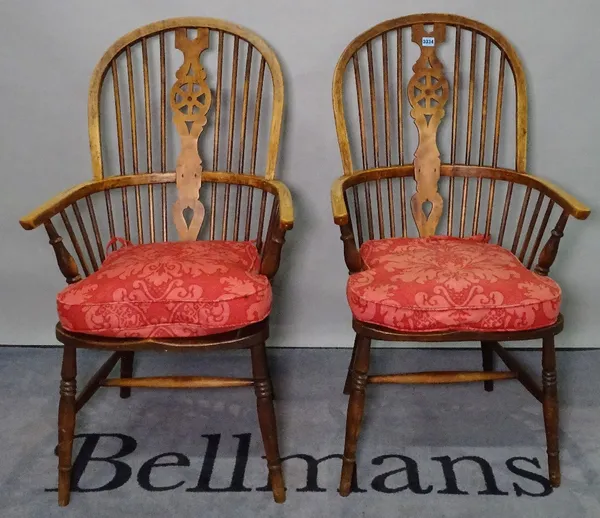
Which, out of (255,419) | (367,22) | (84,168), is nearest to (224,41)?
(367,22)

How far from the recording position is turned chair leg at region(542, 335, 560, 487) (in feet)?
5.19

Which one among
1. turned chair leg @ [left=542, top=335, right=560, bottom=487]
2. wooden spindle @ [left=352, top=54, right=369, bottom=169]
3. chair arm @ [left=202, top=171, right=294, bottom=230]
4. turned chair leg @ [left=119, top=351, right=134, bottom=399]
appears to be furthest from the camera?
turned chair leg @ [left=119, top=351, right=134, bottom=399]

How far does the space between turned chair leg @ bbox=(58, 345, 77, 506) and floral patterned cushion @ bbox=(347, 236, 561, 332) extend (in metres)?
0.66

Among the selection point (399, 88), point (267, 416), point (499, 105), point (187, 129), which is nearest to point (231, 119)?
point (187, 129)

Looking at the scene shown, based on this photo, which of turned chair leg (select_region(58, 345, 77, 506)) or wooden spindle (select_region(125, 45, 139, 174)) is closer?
turned chair leg (select_region(58, 345, 77, 506))

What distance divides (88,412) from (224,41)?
1175 mm

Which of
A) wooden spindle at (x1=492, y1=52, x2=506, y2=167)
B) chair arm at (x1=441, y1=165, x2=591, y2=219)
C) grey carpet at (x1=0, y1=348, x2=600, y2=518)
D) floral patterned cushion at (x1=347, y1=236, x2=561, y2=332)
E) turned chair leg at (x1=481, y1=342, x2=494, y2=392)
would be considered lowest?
grey carpet at (x1=0, y1=348, x2=600, y2=518)

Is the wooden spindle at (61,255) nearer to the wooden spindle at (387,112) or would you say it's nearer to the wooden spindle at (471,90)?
the wooden spindle at (387,112)

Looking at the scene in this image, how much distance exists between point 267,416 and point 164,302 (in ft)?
1.20

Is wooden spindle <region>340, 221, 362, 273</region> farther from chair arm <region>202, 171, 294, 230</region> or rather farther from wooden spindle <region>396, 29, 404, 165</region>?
wooden spindle <region>396, 29, 404, 165</region>

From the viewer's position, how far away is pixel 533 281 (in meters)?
1.54

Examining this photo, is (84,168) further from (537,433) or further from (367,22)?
(537,433)

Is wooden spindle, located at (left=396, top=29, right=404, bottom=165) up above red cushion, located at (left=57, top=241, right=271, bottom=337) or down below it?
above

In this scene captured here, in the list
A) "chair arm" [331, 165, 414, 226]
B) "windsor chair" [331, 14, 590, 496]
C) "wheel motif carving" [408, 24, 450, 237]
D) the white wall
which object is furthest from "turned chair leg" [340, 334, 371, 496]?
the white wall
